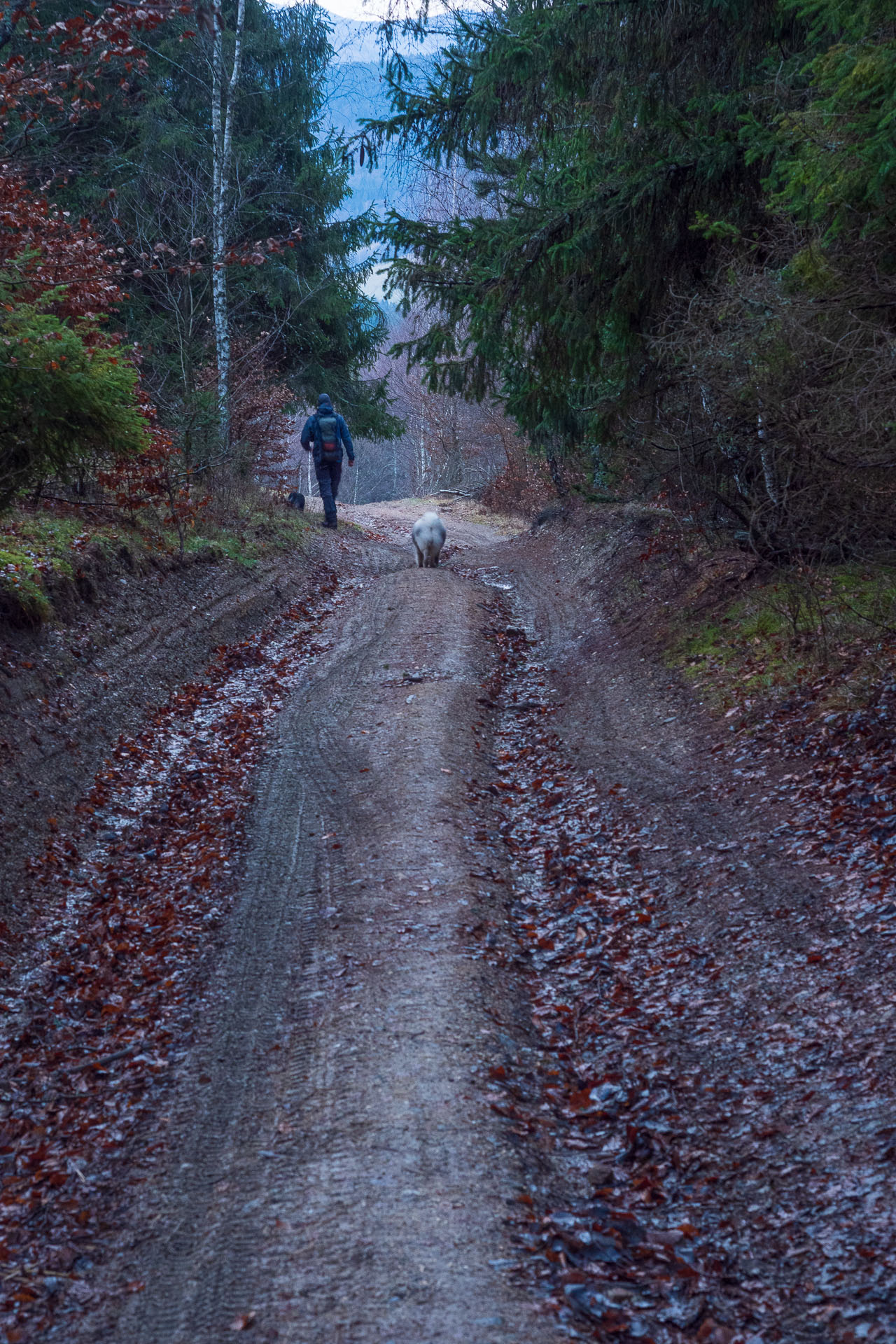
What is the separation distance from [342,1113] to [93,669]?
6759 mm

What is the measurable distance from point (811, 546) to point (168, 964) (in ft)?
19.4

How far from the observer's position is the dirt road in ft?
11.5

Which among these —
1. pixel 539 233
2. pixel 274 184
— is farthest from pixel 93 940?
pixel 274 184

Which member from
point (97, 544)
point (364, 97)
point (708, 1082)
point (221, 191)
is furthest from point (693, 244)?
point (221, 191)

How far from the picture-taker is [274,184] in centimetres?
2209

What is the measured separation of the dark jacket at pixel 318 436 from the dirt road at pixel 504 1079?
13064 millimetres

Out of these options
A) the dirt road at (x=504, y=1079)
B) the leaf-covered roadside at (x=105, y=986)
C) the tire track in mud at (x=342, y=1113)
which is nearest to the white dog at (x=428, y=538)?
the leaf-covered roadside at (x=105, y=986)

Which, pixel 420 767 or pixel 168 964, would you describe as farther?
pixel 420 767

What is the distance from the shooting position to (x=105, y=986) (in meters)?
5.86

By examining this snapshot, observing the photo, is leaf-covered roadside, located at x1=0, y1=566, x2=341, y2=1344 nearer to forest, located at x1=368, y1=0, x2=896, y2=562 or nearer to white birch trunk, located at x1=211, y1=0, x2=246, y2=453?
forest, located at x1=368, y1=0, x2=896, y2=562

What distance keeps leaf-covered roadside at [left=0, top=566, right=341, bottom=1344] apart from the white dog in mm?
8210

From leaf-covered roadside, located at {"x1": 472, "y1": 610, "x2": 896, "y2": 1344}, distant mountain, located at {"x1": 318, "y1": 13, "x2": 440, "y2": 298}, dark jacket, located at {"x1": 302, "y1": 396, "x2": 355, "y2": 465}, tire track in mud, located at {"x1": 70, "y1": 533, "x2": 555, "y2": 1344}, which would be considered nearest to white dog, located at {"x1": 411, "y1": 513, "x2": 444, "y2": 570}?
dark jacket, located at {"x1": 302, "y1": 396, "x2": 355, "y2": 465}

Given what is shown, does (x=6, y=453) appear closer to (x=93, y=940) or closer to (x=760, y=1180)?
(x=93, y=940)

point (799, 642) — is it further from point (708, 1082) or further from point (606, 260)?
point (708, 1082)
